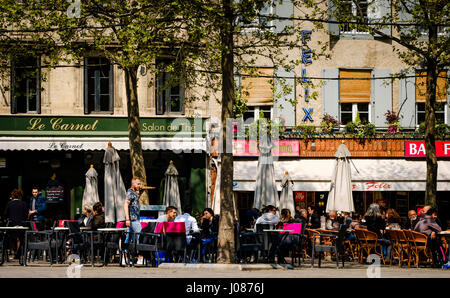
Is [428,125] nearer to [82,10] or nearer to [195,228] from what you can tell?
[195,228]

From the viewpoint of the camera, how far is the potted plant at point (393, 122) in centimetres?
2677

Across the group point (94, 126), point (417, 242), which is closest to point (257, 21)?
point (94, 126)

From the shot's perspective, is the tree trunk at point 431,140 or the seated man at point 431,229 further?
the tree trunk at point 431,140

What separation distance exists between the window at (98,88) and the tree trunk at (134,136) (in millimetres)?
5345

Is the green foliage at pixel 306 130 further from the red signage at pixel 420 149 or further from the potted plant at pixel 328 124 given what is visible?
the red signage at pixel 420 149

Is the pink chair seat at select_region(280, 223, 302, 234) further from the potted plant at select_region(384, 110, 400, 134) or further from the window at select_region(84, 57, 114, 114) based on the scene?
the window at select_region(84, 57, 114, 114)

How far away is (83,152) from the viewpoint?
86.8 ft

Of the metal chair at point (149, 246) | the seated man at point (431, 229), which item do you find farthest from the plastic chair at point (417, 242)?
the metal chair at point (149, 246)

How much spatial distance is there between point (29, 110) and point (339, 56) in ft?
36.3

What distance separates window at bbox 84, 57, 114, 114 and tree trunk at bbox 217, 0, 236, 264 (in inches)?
459

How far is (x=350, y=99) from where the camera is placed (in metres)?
A: 27.3

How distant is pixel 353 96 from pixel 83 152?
9.75 metres
